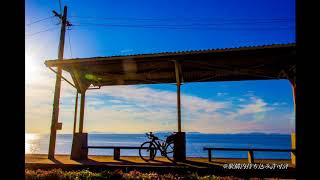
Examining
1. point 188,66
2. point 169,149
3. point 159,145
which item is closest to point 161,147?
point 159,145

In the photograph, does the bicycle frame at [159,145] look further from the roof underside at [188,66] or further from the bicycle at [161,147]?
the roof underside at [188,66]

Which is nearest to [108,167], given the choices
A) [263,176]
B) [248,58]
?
[263,176]

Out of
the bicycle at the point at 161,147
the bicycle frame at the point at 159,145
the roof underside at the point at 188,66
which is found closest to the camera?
the roof underside at the point at 188,66

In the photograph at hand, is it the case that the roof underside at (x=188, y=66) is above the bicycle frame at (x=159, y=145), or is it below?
above

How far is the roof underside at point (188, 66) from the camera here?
36.1ft

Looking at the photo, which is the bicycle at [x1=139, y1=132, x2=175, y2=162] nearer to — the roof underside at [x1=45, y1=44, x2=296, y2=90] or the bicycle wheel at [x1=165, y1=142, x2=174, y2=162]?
the bicycle wheel at [x1=165, y1=142, x2=174, y2=162]

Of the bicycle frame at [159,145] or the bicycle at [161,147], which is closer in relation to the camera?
the bicycle at [161,147]

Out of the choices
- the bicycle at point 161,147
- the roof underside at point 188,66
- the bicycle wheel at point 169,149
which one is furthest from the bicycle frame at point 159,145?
the roof underside at point 188,66

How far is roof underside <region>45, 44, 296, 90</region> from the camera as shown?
11.0m

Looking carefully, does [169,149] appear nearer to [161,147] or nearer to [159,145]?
[161,147]

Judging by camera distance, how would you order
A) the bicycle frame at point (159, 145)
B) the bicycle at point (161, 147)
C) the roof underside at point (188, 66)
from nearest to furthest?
the roof underside at point (188, 66), the bicycle at point (161, 147), the bicycle frame at point (159, 145)

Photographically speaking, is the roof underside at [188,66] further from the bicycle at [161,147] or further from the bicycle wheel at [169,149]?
the bicycle wheel at [169,149]
